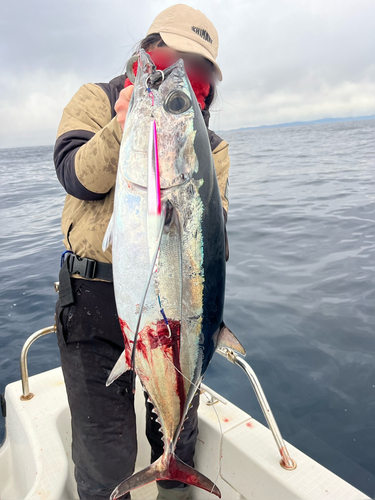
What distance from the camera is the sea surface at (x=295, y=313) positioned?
335 centimetres

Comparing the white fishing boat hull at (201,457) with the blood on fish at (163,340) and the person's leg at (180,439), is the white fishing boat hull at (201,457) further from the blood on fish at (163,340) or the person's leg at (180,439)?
the blood on fish at (163,340)

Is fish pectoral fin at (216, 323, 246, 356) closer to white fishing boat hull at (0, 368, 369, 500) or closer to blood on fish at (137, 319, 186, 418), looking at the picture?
blood on fish at (137, 319, 186, 418)

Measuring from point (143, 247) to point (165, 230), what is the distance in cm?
9

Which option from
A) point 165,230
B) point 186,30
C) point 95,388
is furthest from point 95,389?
point 186,30

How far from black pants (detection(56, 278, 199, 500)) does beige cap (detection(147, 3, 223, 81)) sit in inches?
43.7

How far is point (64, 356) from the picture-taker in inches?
70.7

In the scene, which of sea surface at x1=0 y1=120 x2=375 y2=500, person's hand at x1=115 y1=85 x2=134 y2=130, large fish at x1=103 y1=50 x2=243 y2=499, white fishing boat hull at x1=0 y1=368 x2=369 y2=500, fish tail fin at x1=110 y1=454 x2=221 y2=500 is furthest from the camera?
sea surface at x1=0 y1=120 x2=375 y2=500

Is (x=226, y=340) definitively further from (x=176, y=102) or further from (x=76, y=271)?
(x=176, y=102)

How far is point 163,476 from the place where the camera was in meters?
1.56

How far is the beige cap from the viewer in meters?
1.46

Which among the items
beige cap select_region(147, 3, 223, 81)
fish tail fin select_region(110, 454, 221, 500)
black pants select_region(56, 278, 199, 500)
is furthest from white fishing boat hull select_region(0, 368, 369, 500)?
beige cap select_region(147, 3, 223, 81)

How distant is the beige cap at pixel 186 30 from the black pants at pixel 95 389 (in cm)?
111

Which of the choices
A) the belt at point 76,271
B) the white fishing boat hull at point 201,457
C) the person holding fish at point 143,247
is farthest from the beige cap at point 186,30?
the white fishing boat hull at point 201,457

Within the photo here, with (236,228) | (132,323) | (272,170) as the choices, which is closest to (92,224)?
(132,323)
